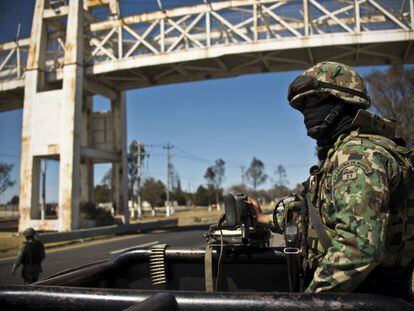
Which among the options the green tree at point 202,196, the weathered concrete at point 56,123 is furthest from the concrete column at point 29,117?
the green tree at point 202,196

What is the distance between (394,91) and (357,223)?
21.9 m

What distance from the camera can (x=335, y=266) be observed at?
4.76ft

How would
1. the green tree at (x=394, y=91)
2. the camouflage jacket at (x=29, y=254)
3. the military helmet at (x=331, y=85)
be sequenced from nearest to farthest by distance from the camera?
the military helmet at (x=331, y=85)
the camouflage jacket at (x=29, y=254)
the green tree at (x=394, y=91)

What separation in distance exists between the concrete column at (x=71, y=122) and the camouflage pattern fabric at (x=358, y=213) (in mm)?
17291

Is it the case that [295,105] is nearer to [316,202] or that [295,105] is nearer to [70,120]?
[316,202]

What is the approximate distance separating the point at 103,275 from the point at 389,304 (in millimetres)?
1686

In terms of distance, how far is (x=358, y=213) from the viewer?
145 cm

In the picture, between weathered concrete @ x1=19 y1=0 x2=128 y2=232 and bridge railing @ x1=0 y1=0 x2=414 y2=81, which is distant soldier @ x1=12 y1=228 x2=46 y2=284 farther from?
weathered concrete @ x1=19 y1=0 x2=128 y2=232

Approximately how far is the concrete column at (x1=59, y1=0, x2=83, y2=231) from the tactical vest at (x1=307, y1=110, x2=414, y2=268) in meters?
17.1

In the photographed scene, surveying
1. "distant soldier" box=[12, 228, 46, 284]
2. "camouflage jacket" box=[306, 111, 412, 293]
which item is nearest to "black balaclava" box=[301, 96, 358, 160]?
"camouflage jacket" box=[306, 111, 412, 293]

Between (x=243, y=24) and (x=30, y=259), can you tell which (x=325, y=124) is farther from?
(x=243, y=24)

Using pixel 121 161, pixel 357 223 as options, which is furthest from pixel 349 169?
pixel 121 161

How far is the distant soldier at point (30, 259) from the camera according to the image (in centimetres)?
660

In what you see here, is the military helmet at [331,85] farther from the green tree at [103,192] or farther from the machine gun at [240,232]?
the green tree at [103,192]
